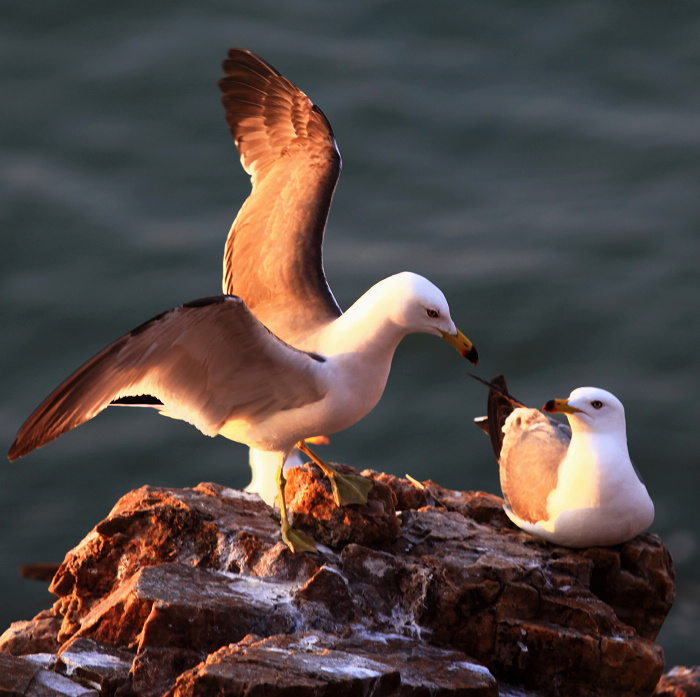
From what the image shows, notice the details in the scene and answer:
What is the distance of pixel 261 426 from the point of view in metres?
6.11

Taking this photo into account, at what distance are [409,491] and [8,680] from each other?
3.18 meters

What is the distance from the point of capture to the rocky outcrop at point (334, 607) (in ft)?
15.3

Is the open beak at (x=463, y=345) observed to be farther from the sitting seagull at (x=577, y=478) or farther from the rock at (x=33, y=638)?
the rock at (x=33, y=638)

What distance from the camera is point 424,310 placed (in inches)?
231

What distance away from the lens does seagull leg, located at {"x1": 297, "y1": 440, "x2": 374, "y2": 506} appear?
596 cm

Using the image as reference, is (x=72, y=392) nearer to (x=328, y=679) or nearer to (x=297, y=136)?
(x=328, y=679)

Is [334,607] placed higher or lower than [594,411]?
lower

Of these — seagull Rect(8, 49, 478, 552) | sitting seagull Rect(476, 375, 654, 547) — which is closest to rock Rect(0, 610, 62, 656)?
seagull Rect(8, 49, 478, 552)

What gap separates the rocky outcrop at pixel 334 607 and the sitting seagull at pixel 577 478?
16 cm

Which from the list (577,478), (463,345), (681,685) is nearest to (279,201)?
(463,345)

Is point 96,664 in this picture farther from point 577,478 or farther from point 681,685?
point 681,685

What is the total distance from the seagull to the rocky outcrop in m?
0.30

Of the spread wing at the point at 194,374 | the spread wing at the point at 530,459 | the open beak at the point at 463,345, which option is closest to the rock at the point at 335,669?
the spread wing at the point at 194,374

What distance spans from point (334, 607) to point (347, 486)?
0.88m
